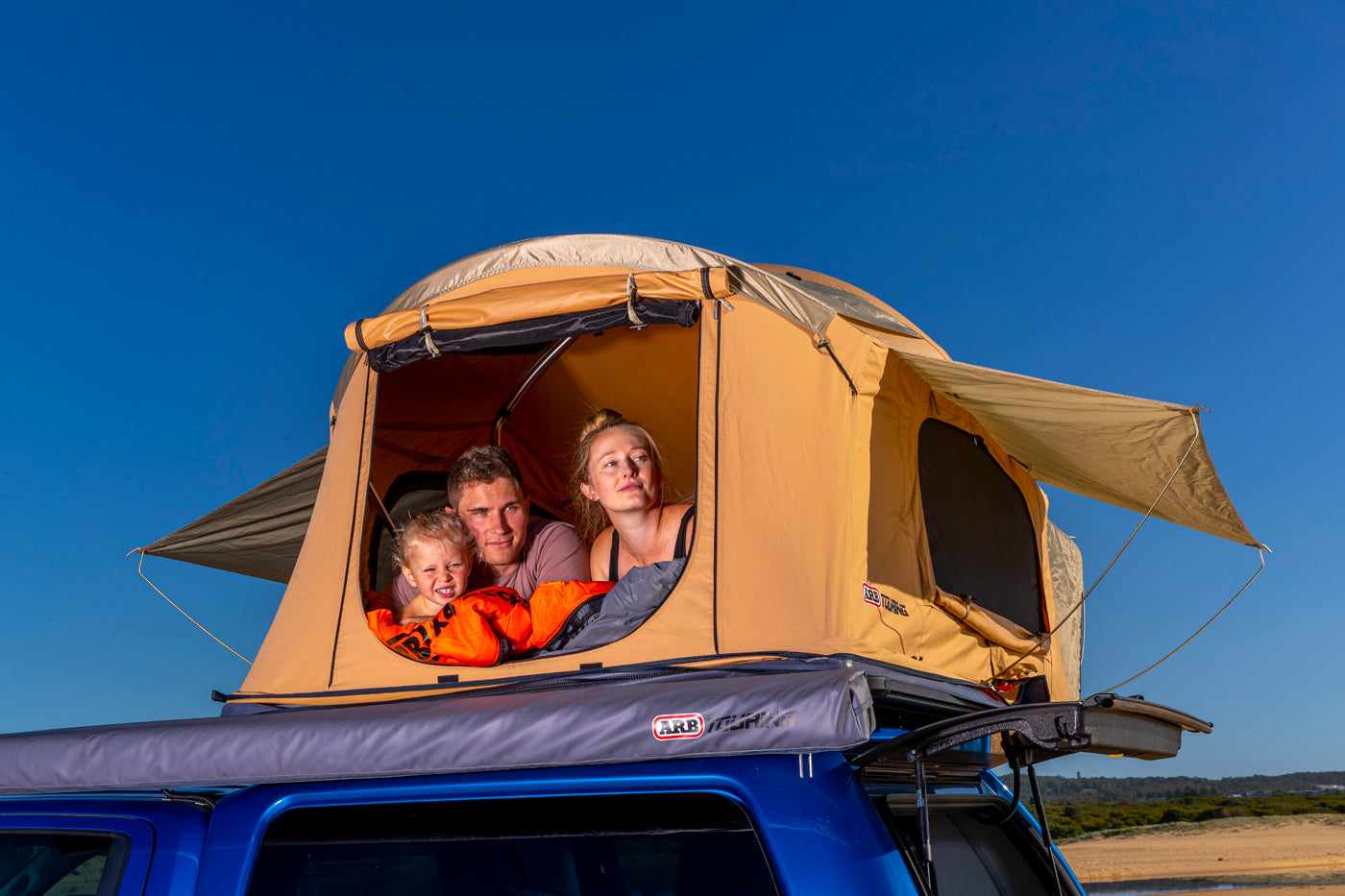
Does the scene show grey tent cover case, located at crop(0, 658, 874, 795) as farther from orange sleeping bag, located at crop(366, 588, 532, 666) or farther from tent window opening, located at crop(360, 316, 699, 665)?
tent window opening, located at crop(360, 316, 699, 665)

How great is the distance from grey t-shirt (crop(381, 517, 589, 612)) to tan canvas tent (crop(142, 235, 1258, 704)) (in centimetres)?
51

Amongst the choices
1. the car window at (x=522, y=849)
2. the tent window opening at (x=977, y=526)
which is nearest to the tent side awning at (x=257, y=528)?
the tent window opening at (x=977, y=526)

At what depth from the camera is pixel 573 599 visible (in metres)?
4.12

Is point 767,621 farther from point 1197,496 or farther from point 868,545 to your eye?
point 1197,496

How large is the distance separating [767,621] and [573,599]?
113 cm

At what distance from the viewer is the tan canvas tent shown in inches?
132

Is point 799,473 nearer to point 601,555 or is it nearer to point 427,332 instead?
point 601,555

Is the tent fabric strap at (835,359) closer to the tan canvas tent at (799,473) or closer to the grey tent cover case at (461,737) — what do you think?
the tan canvas tent at (799,473)

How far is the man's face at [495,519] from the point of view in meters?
4.86

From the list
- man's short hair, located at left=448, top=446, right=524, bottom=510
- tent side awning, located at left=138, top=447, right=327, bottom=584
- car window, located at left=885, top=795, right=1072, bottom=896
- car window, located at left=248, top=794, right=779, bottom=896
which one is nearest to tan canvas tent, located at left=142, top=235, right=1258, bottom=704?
man's short hair, located at left=448, top=446, right=524, bottom=510

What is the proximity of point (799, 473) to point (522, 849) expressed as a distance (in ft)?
5.81

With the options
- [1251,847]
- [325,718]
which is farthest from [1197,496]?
[1251,847]

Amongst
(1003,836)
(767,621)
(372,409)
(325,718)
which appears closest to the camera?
(1003,836)

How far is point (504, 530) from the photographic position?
16.0 feet
